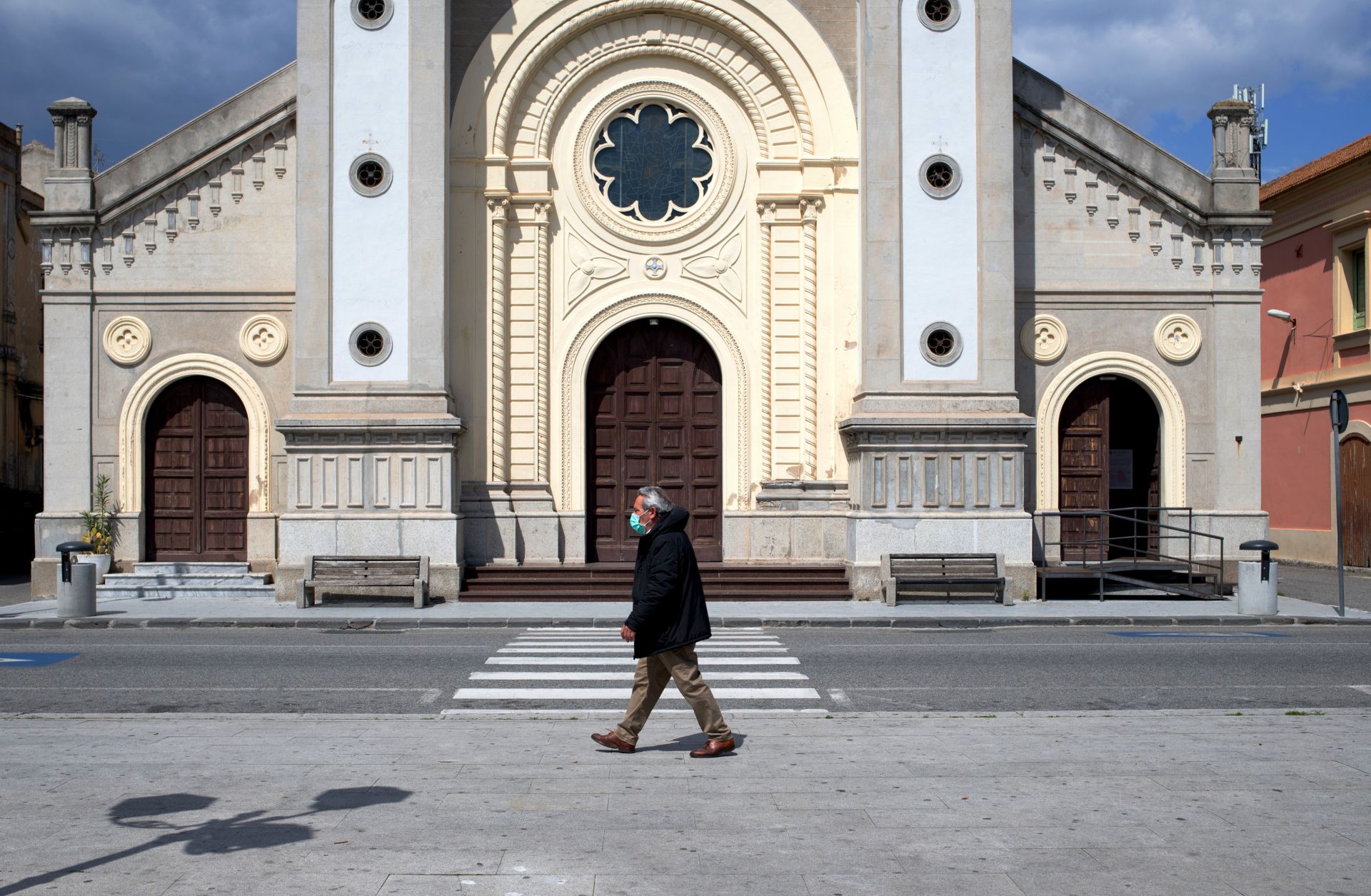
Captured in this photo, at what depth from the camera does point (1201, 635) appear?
673 inches

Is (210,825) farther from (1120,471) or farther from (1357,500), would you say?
(1357,500)

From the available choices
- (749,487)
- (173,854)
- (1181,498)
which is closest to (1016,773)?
(173,854)

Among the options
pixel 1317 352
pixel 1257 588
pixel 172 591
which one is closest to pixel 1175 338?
pixel 1257 588

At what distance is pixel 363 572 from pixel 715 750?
12.5 metres

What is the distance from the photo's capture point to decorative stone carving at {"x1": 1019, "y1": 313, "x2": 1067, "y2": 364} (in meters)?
23.0

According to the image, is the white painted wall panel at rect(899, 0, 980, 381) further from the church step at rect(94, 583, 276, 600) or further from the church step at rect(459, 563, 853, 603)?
the church step at rect(94, 583, 276, 600)

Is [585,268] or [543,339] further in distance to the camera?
[585,268]

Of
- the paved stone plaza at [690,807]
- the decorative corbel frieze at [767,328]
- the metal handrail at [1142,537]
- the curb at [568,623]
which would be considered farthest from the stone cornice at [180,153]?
the metal handrail at [1142,537]

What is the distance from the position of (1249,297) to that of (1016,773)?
17.2 meters

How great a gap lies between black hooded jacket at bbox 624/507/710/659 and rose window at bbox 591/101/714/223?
1473cm

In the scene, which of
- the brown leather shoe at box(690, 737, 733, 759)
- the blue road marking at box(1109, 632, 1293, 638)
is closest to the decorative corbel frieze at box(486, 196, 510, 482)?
the blue road marking at box(1109, 632, 1293, 638)

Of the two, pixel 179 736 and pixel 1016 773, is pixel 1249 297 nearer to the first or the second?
pixel 1016 773

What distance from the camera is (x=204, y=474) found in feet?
74.5

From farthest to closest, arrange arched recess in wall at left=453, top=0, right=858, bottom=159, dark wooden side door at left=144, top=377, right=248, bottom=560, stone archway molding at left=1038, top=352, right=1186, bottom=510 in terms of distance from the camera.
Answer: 1. stone archway molding at left=1038, top=352, right=1186, bottom=510
2. arched recess in wall at left=453, top=0, right=858, bottom=159
3. dark wooden side door at left=144, top=377, right=248, bottom=560
